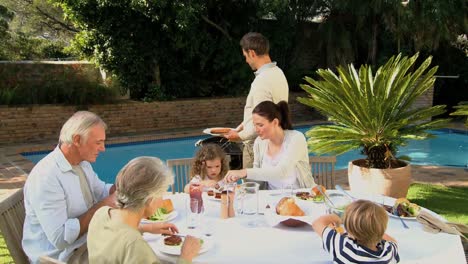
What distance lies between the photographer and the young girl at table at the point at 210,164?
323 cm

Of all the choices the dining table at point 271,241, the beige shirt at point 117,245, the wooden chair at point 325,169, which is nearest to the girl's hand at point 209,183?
the dining table at point 271,241

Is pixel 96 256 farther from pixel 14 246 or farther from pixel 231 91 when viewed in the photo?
pixel 231 91

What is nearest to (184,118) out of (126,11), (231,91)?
(231,91)

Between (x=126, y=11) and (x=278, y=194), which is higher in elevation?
(x=126, y=11)

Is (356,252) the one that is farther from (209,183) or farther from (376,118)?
(376,118)

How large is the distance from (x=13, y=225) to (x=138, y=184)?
1.08 meters

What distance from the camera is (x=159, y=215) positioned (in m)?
2.37

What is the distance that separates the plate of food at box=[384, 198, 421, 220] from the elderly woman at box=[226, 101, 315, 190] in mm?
751

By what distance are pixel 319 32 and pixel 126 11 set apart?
585 centimetres

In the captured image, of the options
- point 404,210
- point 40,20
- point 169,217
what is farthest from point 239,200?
point 40,20

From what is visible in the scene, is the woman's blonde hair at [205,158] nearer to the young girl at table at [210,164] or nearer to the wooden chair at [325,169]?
the young girl at table at [210,164]

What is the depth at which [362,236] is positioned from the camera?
1.73 metres

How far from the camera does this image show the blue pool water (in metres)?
8.88

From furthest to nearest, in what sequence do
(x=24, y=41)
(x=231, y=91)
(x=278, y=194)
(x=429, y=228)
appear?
(x=24, y=41), (x=231, y=91), (x=278, y=194), (x=429, y=228)
